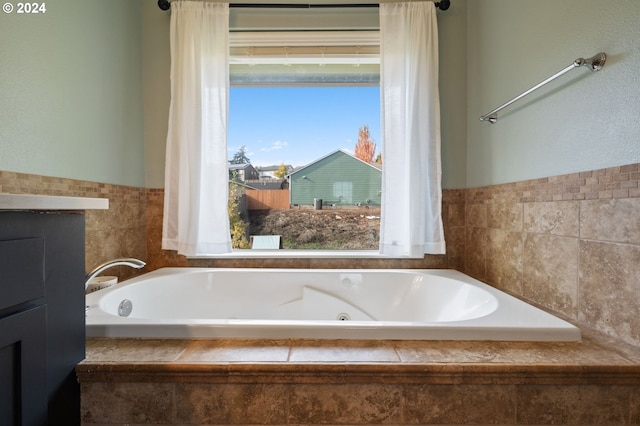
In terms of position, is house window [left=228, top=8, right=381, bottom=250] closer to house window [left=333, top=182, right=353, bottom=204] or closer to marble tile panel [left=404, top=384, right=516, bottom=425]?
house window [left=333, top=182, right=353, bottom=204]

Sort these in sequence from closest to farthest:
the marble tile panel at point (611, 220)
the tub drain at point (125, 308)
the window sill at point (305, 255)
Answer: the marble tile panel at point (611, 220) → the tub drain at point (125, 308) → the window sill at point (305, 255)

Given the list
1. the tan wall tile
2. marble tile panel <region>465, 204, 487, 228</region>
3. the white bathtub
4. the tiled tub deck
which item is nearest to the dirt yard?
the white bathtub

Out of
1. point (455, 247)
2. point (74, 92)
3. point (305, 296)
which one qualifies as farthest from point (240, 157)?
point (455, 247)

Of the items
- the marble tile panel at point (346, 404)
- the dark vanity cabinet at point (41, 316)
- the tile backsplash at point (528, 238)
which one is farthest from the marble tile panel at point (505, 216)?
the dark vanity cabinet at point (41, 316)

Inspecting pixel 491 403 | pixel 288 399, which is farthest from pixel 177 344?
pixel 491 403

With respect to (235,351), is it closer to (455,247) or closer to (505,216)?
(505,216)

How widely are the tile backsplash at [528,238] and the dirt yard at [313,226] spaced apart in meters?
0.23

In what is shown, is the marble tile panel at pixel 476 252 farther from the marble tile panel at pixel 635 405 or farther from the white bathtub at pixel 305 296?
the marble tile panel at pixel 635 405

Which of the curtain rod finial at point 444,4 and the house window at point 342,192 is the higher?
the curtain rod finial at point 444,4

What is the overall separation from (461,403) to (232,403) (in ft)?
2.08

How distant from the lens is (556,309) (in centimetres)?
125

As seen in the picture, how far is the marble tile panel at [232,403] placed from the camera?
2.72 ft

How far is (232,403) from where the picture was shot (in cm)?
83

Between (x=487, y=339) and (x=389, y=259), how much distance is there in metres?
1.00
